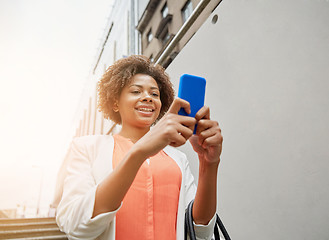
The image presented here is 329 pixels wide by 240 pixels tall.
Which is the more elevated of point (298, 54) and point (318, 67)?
point (298, 54)

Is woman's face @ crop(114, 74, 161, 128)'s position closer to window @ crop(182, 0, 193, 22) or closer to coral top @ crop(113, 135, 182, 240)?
coral top @ crop(113, 135, 182, 240)

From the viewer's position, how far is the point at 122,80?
4.40 ft

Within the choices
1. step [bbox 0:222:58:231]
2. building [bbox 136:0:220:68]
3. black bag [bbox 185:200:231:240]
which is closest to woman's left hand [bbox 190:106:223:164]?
black bag [bbox 185:200:231:240]

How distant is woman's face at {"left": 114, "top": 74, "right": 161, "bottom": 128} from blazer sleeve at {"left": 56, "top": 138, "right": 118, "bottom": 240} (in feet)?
0.91

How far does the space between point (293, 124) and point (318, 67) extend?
0.32 metres

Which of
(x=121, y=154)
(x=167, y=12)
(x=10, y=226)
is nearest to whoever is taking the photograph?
(x=121, y=154)

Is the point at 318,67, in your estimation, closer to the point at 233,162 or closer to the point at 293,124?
the point at 293,124

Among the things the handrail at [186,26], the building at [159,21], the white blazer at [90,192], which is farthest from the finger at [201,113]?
the building at [159,21]

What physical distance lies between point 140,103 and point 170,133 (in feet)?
1.83

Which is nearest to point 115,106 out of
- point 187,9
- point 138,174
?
point 138,174

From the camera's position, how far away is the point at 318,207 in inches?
41.1

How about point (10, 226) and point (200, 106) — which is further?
point (10, 226)

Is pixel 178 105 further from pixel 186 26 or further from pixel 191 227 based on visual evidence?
pixel 186 26

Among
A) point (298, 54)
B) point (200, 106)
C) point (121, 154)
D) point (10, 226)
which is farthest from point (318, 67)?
point (10, 226)
